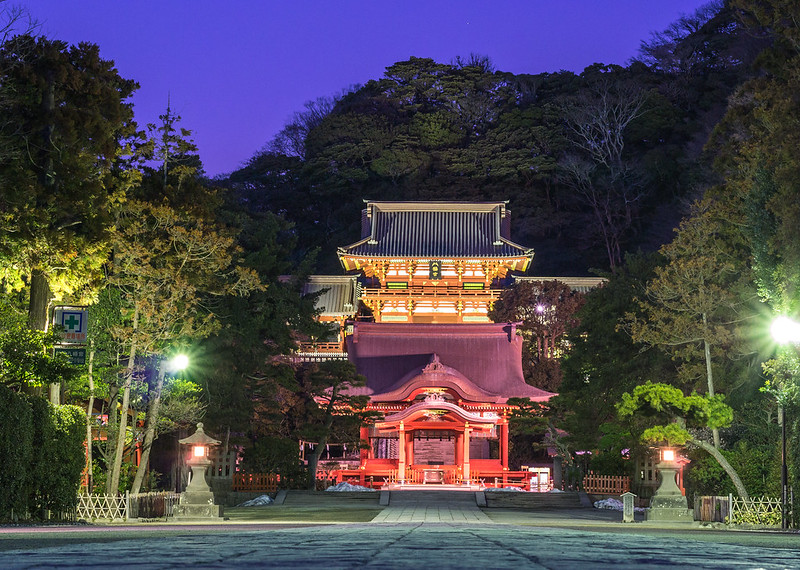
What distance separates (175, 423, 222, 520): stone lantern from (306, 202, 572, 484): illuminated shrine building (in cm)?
1176

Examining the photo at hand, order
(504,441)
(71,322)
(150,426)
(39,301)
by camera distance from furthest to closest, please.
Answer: (504,441), (150,426), (39,301), (71,322)

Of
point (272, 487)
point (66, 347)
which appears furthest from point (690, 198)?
point (66, 347)

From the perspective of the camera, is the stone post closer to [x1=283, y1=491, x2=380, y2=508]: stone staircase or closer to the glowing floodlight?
[x1=283, y1=491, x2=380, y2=508]: stone staircase

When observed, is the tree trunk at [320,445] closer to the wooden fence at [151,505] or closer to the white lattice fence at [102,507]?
the wooden fence at [151,505]

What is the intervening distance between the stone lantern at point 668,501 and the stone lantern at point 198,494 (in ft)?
35.2

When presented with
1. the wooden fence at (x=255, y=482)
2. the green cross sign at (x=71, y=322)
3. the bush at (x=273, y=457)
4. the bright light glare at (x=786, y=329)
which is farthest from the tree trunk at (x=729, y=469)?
the green cross sign at (x=71, y=322)

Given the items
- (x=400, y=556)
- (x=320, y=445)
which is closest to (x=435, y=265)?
(x=320, y=445)

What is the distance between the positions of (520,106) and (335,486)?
4719cm

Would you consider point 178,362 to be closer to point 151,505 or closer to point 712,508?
point 151,505

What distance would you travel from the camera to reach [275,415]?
3016 centimetres

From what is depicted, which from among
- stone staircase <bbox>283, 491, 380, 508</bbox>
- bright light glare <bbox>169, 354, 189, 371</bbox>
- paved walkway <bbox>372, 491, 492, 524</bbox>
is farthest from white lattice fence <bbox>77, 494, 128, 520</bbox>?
stone staircase <bbox>283, 491, 380, 508</bbox>

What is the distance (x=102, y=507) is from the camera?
19.5 m

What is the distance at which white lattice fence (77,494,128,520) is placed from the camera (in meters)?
19.2

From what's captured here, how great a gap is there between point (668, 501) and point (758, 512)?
280 cm
